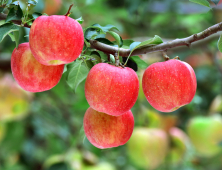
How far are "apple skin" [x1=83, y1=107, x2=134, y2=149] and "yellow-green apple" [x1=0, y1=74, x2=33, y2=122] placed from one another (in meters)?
0.88

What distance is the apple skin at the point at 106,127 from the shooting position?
429 millimetres

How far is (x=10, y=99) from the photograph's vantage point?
123 cm

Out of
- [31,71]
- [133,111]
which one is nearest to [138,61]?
[31,71]

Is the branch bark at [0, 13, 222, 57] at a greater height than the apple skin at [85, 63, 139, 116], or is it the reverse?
the branch bark at [0, 13, 222, 57]

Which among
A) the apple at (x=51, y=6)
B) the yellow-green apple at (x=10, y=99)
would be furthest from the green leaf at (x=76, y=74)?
the yellow-green apple at (x=10, y=99)

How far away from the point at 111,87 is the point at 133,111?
94 cm

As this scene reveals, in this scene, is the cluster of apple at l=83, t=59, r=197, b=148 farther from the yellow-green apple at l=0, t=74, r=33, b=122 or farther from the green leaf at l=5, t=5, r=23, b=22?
the yellow-green apple at l=0, t=74, r=33, b=122

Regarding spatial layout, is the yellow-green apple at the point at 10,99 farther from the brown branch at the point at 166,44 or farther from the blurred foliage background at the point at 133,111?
the brown branch at the point at 166,44

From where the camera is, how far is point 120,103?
0.38 metres

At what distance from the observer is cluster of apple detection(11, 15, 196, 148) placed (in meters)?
Result: 0.35

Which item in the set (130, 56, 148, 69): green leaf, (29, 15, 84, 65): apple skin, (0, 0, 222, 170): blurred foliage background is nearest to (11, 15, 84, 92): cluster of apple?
(29, 15, 84, 65): apple skin

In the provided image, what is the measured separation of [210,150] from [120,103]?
1.28 m

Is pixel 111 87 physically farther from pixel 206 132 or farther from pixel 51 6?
pixel 206 132

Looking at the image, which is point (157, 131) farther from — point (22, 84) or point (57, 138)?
point (22, 84)
